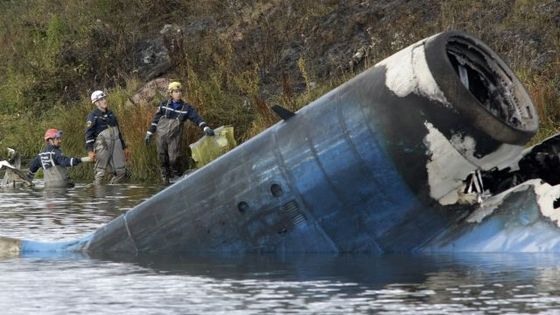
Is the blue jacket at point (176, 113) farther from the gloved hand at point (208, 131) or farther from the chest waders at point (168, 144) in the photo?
the gloved hand at point (208, 131)

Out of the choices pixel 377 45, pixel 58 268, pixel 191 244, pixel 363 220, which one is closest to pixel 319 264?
pixel 363 220

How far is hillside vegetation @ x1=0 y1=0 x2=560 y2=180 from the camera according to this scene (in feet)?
87.1

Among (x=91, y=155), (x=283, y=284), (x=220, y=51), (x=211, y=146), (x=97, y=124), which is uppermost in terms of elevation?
(x=220, y=51)

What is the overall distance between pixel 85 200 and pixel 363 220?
357 inches

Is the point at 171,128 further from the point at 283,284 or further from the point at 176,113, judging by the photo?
the point at 283,284

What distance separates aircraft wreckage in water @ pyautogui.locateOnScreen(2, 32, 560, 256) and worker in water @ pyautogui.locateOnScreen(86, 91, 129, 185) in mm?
10549

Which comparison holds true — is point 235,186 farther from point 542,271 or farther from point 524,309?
point 524,309

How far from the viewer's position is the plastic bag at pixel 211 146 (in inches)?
960

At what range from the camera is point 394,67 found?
533 inches

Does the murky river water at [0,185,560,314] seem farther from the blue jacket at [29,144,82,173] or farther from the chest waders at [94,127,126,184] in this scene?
the chest waders at [94,127,126,184]

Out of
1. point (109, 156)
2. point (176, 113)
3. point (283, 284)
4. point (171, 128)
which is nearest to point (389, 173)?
point (283, 284)

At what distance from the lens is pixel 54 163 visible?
25.1 meters

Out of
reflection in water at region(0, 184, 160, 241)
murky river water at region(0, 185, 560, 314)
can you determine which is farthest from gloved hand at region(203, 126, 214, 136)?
murky river water at region(0, 185, 560, 314)

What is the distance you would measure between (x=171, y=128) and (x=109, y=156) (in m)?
1.11
